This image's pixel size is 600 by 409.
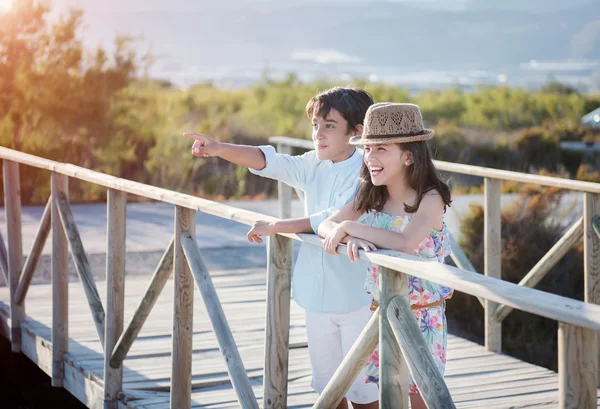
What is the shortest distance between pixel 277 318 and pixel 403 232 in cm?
57

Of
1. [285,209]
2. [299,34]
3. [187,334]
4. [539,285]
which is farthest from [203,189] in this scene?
[299,34]

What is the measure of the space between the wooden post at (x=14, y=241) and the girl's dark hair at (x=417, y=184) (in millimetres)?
2908

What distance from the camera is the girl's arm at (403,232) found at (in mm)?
2785

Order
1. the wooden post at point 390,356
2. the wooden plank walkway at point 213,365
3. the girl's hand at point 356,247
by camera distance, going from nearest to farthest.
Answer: the wooden post at point 390,356, the girl's hand at point 356,247, the wooden plank walkway at point 213,365

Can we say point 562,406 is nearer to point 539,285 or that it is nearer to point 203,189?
point 539,285

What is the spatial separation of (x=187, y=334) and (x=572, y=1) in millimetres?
133911

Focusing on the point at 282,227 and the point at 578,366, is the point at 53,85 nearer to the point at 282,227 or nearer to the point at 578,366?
the point at 282,227

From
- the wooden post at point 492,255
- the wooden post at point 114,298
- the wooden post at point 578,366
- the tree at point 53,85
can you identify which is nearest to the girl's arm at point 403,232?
the wooden post at point 578,366

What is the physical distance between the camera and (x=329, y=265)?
3.16m

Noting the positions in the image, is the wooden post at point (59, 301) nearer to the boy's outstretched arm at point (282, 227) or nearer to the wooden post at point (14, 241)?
the wooden post at point (14, 241)

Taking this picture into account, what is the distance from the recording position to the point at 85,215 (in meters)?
10.4

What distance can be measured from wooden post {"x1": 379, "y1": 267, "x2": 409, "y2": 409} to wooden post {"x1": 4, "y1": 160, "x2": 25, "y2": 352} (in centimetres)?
327

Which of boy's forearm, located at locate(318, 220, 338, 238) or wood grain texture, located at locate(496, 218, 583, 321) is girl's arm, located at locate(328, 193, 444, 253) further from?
wood grain texture, located at locate(496, 218, 583, 321)

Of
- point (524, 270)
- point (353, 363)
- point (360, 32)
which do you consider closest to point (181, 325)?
point (353, 363)
